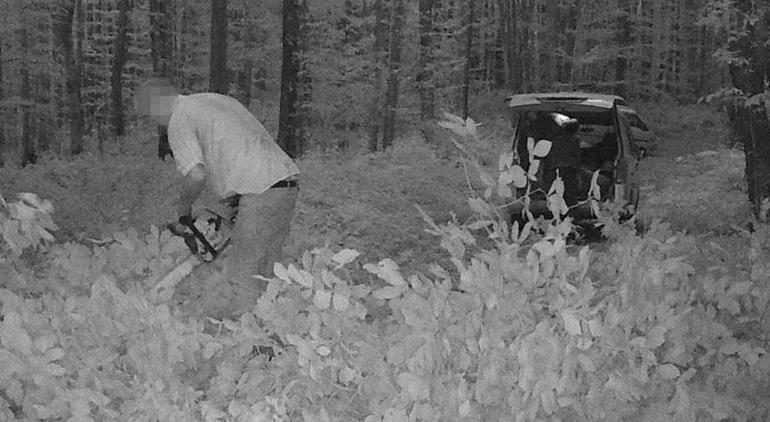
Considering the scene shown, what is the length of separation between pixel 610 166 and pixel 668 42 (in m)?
8.59

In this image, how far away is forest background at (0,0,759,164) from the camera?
11281 millimetres

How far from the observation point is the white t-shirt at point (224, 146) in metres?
3.19

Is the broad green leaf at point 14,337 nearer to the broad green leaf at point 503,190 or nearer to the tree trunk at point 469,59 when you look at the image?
the broad green leaf at point 503,190

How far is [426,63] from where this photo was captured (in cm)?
1161

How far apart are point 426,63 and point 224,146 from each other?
341 inches

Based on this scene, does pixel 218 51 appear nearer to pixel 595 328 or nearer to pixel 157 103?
pixel 157 103

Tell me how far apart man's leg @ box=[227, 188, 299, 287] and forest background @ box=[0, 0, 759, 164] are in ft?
23.3

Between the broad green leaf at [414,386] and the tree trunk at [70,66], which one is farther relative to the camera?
the tree trunk at [70,66]

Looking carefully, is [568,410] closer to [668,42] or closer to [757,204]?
[757,204]

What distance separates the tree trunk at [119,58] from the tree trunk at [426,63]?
524 cm

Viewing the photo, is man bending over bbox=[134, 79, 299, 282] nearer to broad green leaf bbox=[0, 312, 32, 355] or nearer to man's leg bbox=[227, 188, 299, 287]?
man's leg bbox=[227, 188, 299, 287]

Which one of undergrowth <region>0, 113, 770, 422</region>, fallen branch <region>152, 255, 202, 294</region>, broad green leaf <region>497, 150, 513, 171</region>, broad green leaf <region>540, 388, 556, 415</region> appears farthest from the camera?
fallen branch <region>152, 255, 202, 294</region>

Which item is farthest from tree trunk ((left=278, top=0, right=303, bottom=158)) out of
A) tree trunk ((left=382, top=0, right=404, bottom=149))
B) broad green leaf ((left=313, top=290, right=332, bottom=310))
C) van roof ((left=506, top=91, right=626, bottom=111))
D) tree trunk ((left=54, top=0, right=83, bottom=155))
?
broad green leaf ((left=313, top=290, right=332, bottom=310))

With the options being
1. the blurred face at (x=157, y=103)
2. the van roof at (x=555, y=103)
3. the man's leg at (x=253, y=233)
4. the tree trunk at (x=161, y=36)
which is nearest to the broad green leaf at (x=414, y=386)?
the man's leg at (x=253, y=233)
